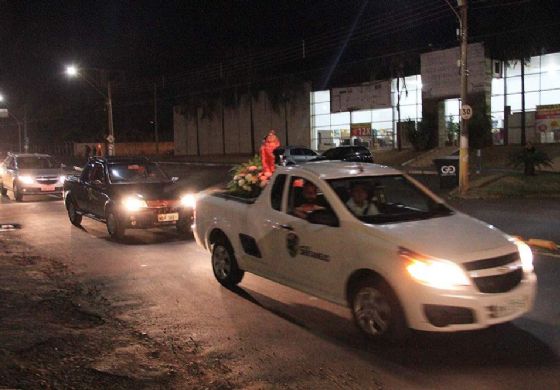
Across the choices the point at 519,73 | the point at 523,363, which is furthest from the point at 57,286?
the point at 519,73

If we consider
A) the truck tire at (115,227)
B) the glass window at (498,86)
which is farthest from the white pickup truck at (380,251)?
the glass window at (498,86)

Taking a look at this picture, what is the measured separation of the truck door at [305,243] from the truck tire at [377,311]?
357 millimetres

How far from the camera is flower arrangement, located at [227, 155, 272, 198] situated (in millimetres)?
8648

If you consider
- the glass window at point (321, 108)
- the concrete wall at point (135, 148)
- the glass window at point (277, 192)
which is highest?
the glass window at point (321, 108)

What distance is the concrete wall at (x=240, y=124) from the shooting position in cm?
4484

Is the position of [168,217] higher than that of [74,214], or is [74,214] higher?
[168,217]

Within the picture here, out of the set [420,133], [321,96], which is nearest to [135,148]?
[321,96]

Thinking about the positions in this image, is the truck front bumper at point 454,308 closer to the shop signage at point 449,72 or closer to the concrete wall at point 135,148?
the shop signage at point 449,72

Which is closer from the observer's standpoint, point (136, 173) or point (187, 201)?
point (187, 201)

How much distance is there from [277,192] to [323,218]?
109 cm

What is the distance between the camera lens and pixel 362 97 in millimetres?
39656

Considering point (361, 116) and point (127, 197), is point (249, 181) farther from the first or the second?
point (361, 116)

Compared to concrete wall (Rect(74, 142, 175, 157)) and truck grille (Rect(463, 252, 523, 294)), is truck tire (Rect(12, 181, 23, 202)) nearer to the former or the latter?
truck grille (Rect(463, 252, 523, 294))

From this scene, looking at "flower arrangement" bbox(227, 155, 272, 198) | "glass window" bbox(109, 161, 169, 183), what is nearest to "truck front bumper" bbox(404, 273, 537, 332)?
"flower arrangement" bbox(227, 155, 272, 198)
